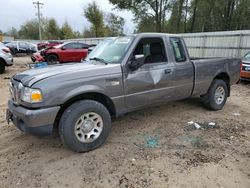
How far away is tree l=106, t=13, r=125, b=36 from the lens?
36.7 meters

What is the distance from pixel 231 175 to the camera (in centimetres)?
299

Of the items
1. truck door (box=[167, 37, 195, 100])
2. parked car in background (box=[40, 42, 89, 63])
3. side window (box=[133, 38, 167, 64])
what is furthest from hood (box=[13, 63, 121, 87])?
parked car in background (box=[40, 42, 89, 63])

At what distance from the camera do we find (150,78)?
4113 mm

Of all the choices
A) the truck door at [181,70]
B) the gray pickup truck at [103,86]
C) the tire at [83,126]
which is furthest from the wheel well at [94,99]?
the truck door at [181,70]

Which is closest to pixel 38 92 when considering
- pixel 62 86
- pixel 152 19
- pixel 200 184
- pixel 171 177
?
pixel 62 86

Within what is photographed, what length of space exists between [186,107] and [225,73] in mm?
1282

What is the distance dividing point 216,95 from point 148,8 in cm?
2952

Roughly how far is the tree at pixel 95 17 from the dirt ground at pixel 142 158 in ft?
106

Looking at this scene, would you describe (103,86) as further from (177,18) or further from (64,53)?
(177,18)

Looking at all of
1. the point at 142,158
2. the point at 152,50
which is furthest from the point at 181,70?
the point at 142,158

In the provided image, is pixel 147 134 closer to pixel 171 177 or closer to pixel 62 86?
pixel 171 177

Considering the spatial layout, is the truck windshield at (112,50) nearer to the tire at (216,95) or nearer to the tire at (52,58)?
the tire at (216,95)

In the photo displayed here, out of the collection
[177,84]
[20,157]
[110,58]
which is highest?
[110,58]

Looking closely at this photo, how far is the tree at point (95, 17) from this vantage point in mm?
34281
